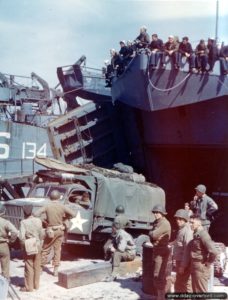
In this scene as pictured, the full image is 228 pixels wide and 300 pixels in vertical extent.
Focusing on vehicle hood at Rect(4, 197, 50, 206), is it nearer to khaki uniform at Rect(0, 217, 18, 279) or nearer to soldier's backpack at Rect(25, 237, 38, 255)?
khaki uniform at Rect(0, 217, 18, 279)

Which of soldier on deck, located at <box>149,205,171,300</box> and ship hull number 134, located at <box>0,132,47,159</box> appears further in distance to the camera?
ship hull number 134, located at <box>0,132,47,159</box>

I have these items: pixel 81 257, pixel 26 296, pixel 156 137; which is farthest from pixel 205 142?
pixel 26 296

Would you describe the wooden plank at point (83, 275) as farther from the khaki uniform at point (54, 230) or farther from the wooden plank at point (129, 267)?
the khaki uniform at point (54, 230)

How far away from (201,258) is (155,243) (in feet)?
3.63

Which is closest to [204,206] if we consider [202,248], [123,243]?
[123,243]

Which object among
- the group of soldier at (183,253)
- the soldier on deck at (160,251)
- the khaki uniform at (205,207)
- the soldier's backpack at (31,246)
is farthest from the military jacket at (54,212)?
the khaki uniform at (205,207)

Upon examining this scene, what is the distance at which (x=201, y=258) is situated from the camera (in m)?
5.94

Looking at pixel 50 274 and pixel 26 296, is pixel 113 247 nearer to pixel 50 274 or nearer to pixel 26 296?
pixel 50 274

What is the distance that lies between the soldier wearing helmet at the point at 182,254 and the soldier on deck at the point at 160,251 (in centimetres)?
23

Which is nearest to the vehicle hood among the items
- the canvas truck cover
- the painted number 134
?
the canvas truck cover

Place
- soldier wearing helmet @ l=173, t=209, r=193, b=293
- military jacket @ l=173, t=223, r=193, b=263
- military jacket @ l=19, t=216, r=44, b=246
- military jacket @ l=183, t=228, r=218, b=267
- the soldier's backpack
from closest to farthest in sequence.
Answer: military jacket @ l=183, t=228, r=218, b=267, soldier wearing helmet @ l=173, t=209, r=193, b=293, military jacket @ l=173, t=223, r=193, b=263, the soldier's backpack, military jacket @ l=19, t=216, r=44, b=246

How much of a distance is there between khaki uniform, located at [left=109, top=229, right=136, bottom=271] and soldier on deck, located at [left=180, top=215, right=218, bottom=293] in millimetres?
2523

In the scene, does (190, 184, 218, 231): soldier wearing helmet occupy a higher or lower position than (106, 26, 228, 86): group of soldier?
lower

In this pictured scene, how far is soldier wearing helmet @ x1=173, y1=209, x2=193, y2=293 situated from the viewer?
6.27 m
